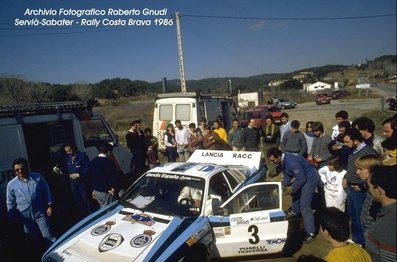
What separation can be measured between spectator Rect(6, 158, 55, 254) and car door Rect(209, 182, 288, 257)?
2845mm

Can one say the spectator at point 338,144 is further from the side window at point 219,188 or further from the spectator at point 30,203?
the spectator at point 30,203

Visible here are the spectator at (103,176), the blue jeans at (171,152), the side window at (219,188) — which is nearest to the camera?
the side window at (219,188)

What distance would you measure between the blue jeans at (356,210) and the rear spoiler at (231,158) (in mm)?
2011

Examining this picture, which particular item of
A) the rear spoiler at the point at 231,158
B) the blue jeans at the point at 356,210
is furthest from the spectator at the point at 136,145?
the blue jeans at the point at 356,210

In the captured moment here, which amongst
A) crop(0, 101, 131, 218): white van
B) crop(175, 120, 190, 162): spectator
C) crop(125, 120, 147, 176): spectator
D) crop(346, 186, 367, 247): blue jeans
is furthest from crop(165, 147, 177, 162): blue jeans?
crop(346, 186, 367, 247): blue jeans

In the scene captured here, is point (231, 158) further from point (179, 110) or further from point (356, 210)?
point (179, 110)

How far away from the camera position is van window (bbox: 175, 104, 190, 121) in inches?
473

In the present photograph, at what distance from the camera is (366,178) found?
344cm

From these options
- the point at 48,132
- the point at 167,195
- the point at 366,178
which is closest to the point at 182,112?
the point at 48,132

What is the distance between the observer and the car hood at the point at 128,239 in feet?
12.0

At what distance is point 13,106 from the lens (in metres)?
6.58

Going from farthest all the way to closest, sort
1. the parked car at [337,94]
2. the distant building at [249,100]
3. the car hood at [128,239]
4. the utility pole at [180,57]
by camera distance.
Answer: the parked car at [337,94] < the distant building at [249,100] < the utility pole at [180,57] < the car hood at [128,239]

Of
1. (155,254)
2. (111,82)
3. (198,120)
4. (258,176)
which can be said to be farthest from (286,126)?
(111,82)

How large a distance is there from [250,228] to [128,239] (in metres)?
1.75
